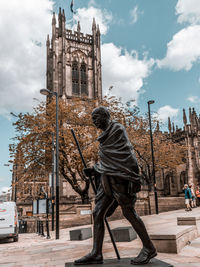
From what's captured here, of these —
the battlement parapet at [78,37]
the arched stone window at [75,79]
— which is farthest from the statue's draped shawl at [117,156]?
the battlement parapet at [78,37]

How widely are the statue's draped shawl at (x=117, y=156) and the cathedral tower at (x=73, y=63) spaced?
43515mm

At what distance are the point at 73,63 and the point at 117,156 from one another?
52.0 metres

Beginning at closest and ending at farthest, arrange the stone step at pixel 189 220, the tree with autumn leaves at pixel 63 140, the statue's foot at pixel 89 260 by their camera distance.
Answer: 1. the statue's foot at pixel 89 260
2. the stone step at pixel 189 220
3. the tree with autumn leaves at pixel 63 140

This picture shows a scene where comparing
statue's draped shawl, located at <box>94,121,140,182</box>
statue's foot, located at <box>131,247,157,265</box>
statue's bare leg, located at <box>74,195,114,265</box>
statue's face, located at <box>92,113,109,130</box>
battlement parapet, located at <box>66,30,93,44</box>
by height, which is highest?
battlement parapet, located at <box>66,30,93,44</box>

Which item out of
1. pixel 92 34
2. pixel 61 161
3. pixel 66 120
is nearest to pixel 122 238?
pixel 61 161

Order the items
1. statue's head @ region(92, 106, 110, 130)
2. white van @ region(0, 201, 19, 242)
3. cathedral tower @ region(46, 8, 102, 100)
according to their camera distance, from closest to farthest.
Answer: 1. statue's head @ region(92, 106, 110, 130)
2. white van @ region(0, 201, 19, 242)
3. cathedral tower @ region(46, 8, 102, 100)

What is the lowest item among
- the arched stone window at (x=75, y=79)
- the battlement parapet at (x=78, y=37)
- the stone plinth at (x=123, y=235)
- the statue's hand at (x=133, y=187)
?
the stone plinth at (x=123, y=235)

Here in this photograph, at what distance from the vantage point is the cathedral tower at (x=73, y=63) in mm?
49344

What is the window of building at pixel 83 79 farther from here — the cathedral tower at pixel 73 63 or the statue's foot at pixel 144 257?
the statue's foot at pixel 144 257

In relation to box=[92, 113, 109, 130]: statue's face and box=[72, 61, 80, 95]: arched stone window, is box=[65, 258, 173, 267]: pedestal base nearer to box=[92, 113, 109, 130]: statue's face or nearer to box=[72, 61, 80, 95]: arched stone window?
box=[92, 113, 109, 130]: statue's face

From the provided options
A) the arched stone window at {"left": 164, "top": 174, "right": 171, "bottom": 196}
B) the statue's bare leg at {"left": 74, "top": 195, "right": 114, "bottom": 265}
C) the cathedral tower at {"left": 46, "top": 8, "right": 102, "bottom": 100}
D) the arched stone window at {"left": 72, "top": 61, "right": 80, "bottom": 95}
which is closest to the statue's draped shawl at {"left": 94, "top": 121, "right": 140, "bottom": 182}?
the statue's bare leg at {"left": 74, "top": 195, "right": 114, "bottom": 265}

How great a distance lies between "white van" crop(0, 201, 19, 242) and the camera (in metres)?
11.5

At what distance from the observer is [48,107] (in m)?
26.1

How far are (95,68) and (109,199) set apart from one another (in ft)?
168
